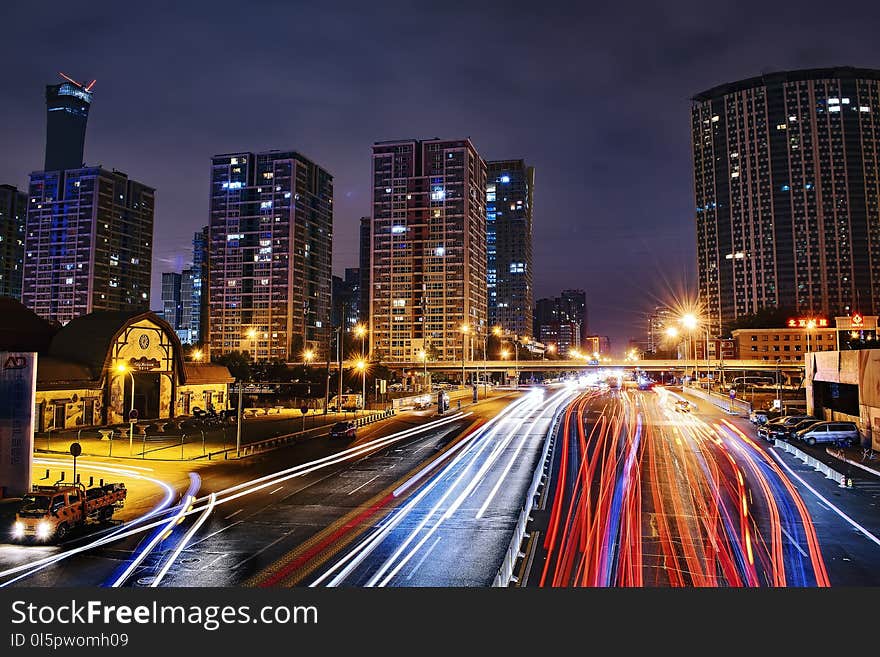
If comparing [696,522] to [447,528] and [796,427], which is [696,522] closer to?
[447,528]

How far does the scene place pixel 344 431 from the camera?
4331 cm

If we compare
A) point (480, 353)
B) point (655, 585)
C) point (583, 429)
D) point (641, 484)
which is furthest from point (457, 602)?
point (480, 353)

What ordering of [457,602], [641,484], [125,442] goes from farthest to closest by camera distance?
[125,442], [641,484], [457,602]

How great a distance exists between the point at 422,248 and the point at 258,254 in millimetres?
56282

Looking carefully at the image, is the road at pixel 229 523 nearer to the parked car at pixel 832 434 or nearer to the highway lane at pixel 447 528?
the highway lane at pixel 447 528

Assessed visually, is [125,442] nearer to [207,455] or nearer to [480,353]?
[207,455]

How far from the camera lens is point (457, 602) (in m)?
12.0

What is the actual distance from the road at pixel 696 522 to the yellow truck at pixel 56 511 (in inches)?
610

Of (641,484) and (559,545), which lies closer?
(559,545)

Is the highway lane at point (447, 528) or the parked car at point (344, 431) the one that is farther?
the parked car at point (344, 431)

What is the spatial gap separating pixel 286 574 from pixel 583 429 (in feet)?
119

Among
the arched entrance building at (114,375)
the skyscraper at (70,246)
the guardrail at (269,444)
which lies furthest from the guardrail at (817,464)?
the skyscraper at (70,246)

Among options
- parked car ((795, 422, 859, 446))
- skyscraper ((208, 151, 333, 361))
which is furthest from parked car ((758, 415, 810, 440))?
skyscraper ((208, 151, 333, 361))

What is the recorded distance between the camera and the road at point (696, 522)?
14820mm
